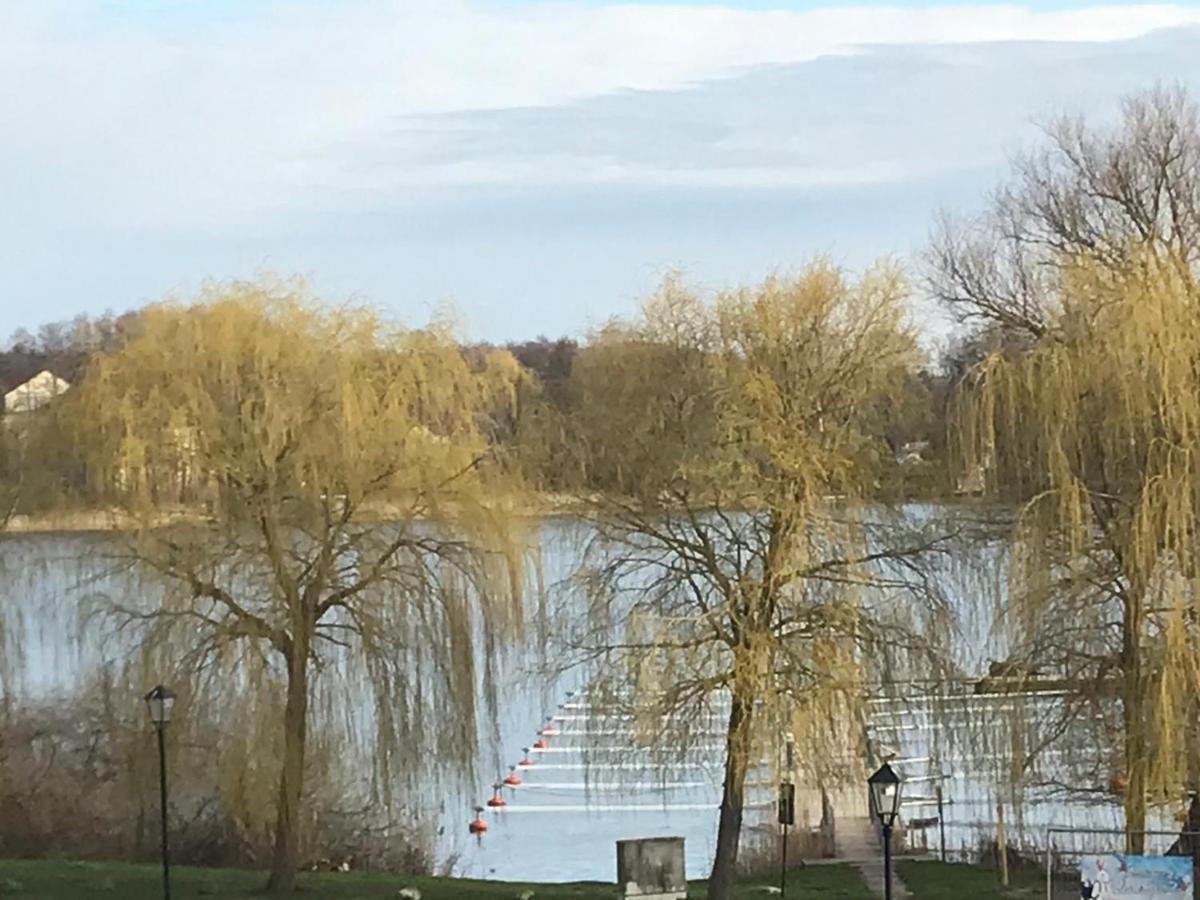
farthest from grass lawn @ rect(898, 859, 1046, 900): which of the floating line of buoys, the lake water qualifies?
the floating line of buoys

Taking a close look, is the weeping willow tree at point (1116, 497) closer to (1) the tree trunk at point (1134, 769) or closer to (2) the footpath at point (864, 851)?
(1) the tree trunk at point (1134, 769)

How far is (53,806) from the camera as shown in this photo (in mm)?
22609

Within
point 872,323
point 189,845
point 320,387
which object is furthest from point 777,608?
point 189,845

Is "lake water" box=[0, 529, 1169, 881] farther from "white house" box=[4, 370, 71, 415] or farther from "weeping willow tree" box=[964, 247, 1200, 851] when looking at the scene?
"white house" box=[4, 370, 71, 415]

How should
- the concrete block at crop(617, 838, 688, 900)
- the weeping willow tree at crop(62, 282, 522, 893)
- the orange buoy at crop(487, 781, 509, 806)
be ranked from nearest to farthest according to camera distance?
the concrete block at crop(617, 838, 688, 900) < the weeping willow tree at crop(62, 282, 522, 893) < the orange buoy at crop(487, 781, 509, 806)

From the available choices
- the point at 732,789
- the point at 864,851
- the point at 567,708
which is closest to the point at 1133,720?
the point at 732,789

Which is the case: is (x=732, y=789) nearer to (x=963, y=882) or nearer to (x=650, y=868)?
(x=650, y=868)

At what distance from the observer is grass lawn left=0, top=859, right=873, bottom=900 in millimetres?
16562

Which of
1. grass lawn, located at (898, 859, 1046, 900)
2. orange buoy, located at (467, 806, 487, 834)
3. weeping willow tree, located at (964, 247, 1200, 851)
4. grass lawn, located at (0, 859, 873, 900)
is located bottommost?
orange buoy, located at (467, 806, 487, 834)

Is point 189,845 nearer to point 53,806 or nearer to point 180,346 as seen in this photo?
point 53,806

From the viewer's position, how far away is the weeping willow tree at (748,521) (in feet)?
51.2

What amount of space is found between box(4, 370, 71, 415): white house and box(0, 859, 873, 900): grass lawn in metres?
4.79

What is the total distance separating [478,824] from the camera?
25.5 m

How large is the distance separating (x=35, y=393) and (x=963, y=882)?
1203 centimetres
